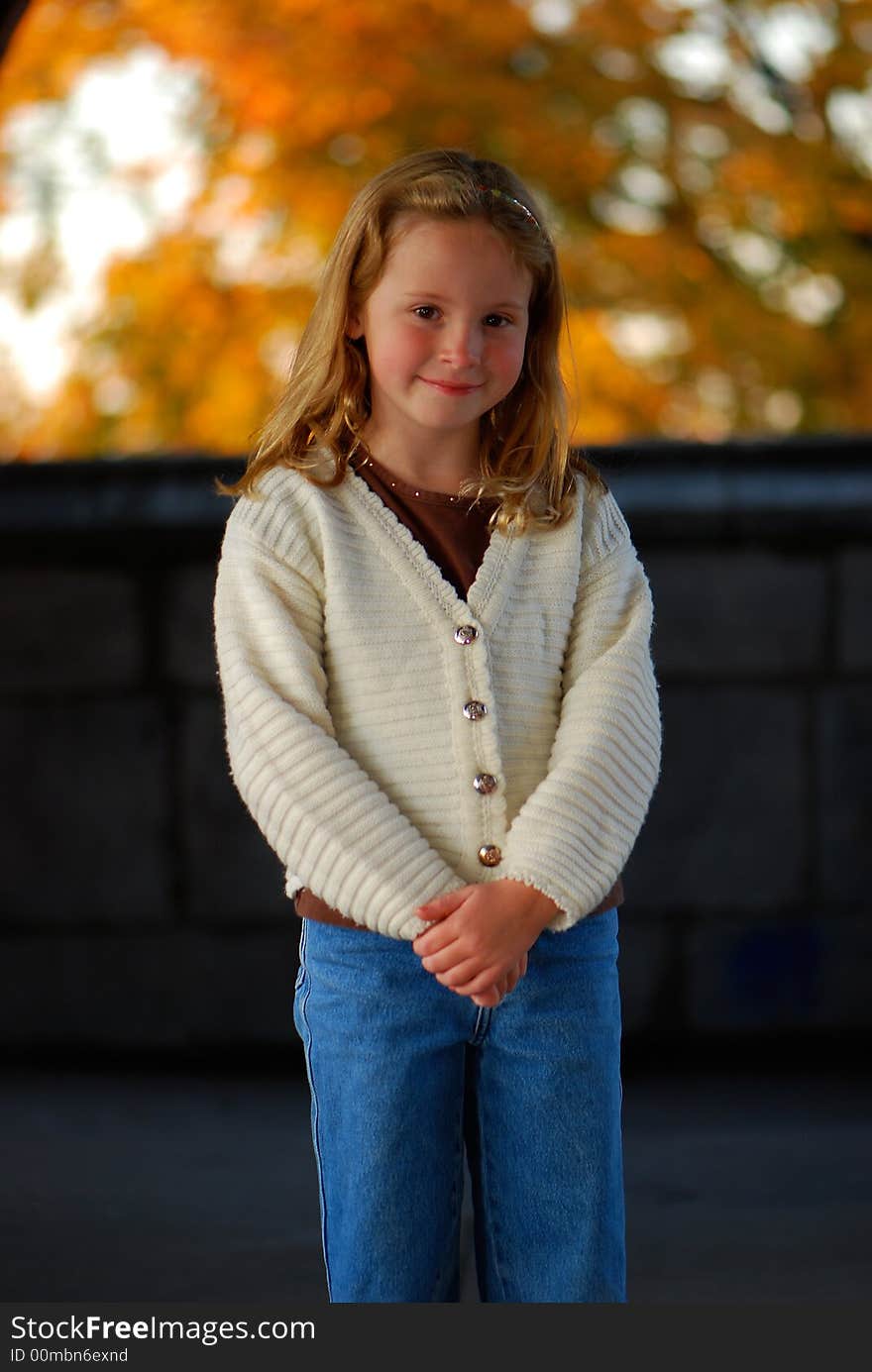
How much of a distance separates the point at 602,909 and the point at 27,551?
1905 millimetres

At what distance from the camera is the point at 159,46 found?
23.4ft

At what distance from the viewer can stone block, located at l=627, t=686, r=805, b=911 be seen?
3203 millimetres

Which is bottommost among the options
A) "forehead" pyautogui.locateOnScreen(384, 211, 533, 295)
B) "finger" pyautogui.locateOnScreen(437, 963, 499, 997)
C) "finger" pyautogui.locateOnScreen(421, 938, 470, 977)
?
"finger" pyautogui.locateOnScreen(437, 963, 499, 997)

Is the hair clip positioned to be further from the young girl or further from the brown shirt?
the brown shirt

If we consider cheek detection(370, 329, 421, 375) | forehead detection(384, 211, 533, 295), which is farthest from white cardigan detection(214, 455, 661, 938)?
forehead detection(384, 211, 533, 295)

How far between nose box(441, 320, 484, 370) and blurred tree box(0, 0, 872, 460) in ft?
16.6

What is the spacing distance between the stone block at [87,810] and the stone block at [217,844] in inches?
2.2

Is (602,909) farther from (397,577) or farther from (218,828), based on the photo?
(218,828)

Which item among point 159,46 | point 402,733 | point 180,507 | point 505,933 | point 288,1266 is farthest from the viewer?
point 159,46

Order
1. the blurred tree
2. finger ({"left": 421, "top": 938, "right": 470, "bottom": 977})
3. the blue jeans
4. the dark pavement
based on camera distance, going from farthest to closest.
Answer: the blurred tree → the dark pavement → the blue jeans → finger ({"left": 421, "top": 938, "right": 470, "bottom": 977})

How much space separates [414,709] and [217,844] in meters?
1.67

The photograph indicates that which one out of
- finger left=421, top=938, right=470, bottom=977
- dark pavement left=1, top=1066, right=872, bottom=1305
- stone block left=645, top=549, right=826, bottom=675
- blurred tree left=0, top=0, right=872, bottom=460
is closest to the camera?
finger left=421, top=938, right=470, bottom=977

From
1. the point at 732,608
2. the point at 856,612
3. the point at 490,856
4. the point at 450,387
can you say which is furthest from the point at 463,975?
the point at 856,612

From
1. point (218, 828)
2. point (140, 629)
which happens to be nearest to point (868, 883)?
point (218, 828)
